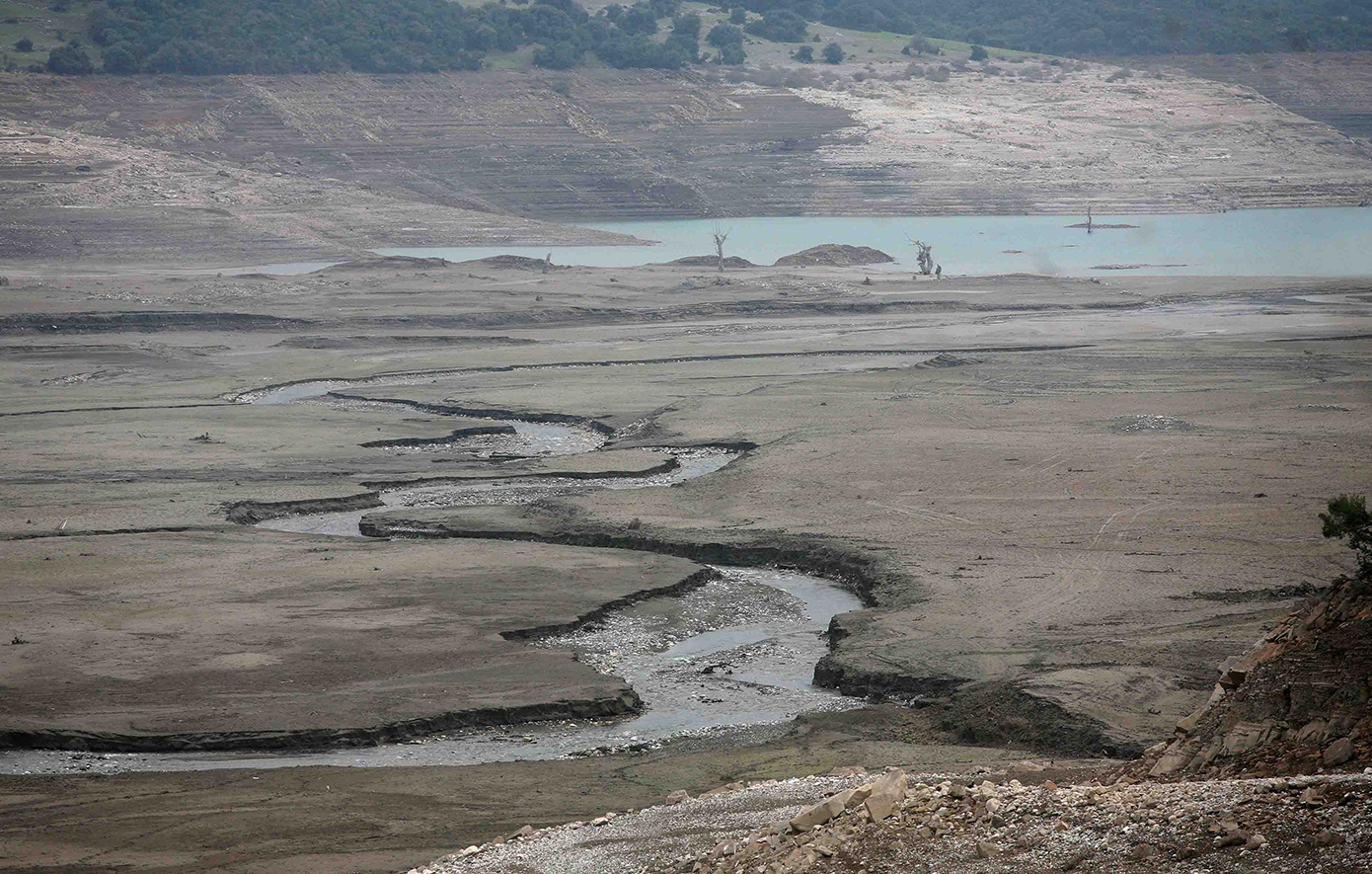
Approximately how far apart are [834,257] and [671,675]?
47.3 m

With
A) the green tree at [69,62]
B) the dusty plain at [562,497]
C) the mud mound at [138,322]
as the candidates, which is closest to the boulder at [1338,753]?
the dusty plain at [562,497]

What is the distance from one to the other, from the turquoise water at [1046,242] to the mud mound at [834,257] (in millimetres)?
985

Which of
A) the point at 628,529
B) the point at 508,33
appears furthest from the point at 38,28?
the point at 628,529

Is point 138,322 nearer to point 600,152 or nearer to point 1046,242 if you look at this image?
point 600,152

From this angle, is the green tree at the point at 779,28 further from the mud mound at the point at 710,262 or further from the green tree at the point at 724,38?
the mud mound at the point at 710,262

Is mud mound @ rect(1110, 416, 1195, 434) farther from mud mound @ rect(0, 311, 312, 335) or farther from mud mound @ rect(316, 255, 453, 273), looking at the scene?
mud mound @ rect(316, 255, 453, 273)

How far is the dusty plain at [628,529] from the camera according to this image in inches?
455

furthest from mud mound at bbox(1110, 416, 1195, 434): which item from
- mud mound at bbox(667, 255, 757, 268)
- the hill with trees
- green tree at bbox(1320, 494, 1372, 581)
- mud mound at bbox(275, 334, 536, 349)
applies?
the hill with trees

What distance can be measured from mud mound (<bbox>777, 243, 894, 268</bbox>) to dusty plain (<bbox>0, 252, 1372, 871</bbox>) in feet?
60.3

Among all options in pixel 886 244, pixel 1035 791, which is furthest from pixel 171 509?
pixel 886 244

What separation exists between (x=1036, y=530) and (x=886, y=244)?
5063 centimetres

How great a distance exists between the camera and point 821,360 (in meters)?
36.1

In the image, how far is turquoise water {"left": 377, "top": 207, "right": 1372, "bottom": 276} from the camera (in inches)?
2346

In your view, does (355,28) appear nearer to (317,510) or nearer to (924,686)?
(317,510)
